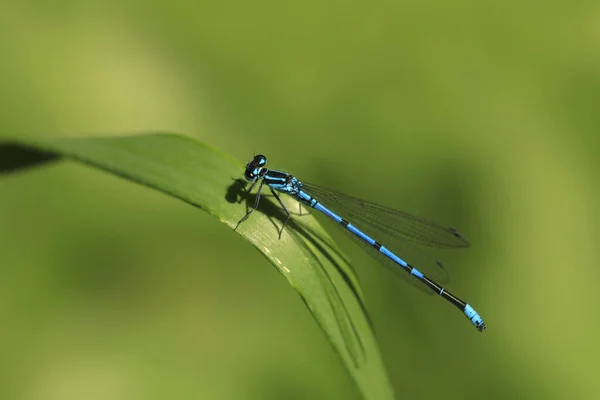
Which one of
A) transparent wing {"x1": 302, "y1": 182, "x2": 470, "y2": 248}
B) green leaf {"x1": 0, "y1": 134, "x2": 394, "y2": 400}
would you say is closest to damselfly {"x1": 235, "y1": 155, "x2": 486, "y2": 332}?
transparent wing {"x1": 302, "y1": 182, "x2": 470, "y2": 248}

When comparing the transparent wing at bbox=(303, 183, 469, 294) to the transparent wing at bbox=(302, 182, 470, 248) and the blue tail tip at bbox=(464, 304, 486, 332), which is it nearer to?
the transparent wing at bbox=(302, 182, 470, 248)

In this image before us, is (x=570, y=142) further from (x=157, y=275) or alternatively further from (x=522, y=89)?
(x=157, y=275)

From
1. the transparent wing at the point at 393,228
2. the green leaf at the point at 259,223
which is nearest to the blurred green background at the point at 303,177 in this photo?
the transparent wing at the point at 393,228

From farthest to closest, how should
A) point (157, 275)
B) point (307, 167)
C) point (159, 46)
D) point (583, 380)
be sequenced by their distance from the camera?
point (307, 167)
point (159, 46)
point (583, 380)
point (157, 275)

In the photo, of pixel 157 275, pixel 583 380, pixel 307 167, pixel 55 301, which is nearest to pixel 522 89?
pixel 307 167

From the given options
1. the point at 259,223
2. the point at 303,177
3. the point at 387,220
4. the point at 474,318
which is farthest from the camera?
the point at 303,177

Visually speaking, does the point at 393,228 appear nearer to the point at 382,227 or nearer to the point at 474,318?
the point at 382,227

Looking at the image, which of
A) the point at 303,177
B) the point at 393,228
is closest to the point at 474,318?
the point at 393,228
